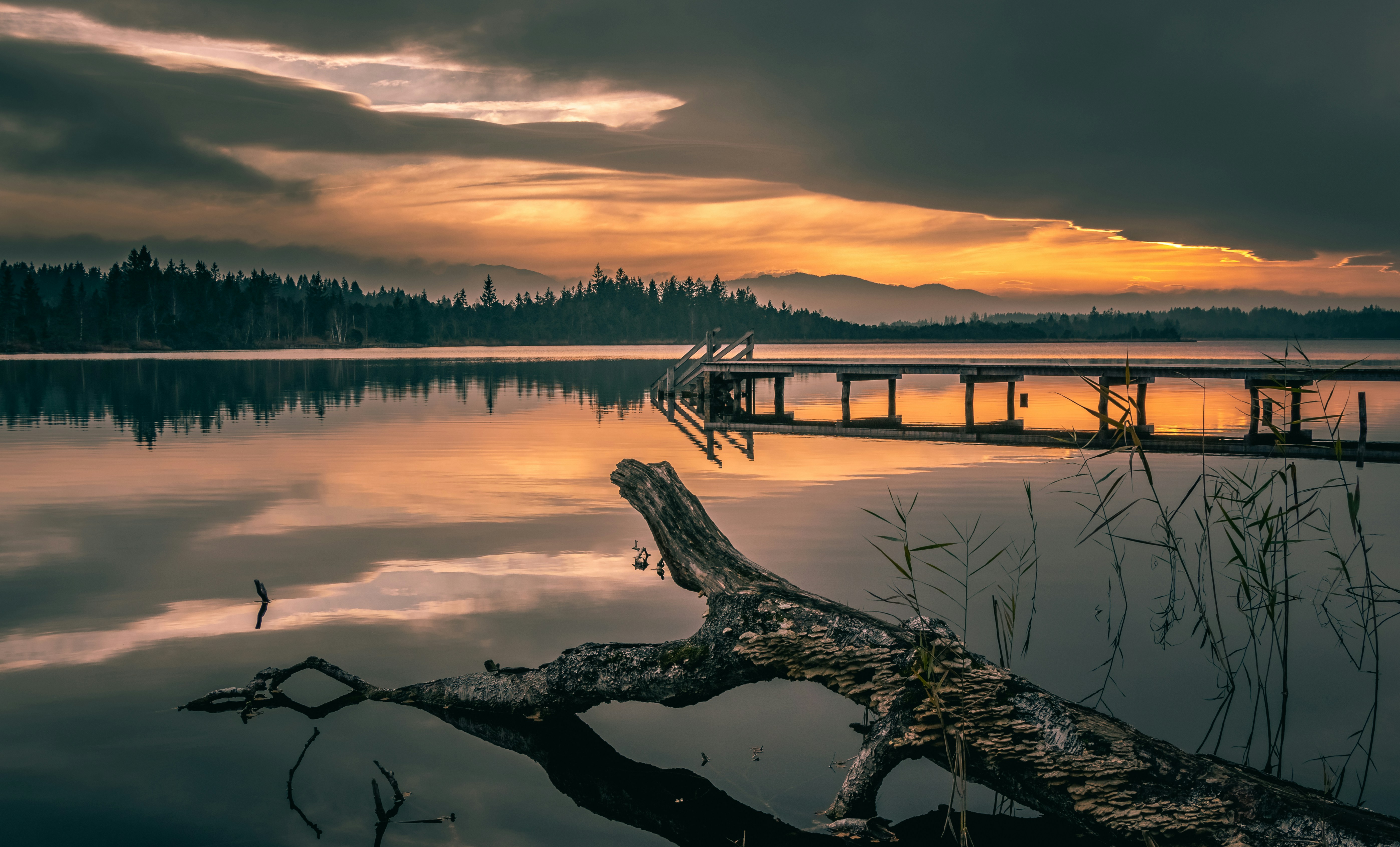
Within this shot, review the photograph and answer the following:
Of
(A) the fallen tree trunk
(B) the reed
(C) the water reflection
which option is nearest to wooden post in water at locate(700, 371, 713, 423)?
(C) the water reflection

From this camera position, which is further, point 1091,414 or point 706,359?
point 706,359

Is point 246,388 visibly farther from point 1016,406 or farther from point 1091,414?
point 1091,414

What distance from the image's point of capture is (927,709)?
17.1 feet

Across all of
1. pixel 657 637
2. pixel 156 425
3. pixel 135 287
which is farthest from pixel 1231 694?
pixel 135 287

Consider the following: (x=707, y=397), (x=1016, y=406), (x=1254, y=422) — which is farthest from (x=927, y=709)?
(x=1016, y=406)

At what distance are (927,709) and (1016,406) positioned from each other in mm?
41451

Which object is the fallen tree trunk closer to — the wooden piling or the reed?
the reed

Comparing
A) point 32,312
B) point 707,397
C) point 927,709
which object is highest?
point 32,312

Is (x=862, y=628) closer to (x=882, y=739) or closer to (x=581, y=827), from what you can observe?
(x=882, y=739)

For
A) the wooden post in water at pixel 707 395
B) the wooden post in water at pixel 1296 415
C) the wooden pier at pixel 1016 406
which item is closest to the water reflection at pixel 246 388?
the wooden post in water at pixel 707 395

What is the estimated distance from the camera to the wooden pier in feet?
A: 63.4

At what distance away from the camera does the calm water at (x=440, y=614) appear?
602 cm

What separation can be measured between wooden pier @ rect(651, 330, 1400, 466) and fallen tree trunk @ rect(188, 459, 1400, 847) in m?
3.18

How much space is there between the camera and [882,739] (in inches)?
207
